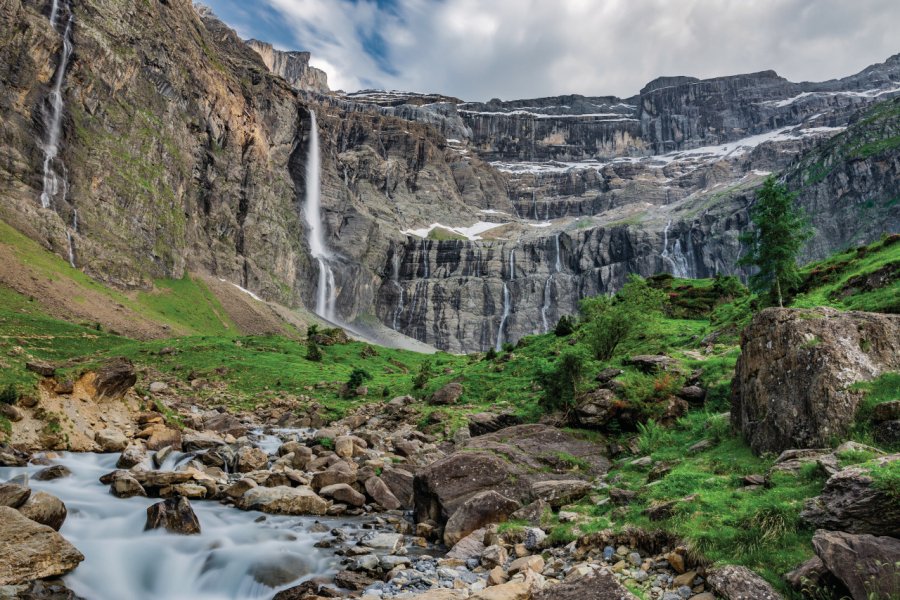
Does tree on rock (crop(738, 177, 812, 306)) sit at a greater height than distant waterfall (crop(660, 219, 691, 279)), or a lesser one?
lesser

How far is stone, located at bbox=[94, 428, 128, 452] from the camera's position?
21.0 meters

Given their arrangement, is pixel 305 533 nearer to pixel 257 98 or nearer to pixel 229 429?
pixel 229 429

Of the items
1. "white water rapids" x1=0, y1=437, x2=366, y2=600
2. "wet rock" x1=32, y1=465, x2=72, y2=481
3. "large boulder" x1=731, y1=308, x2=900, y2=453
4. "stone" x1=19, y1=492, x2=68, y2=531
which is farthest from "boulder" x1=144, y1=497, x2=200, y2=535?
"large boulder" x1=731, y1=308, x2=900, y2=453

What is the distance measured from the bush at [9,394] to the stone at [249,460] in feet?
28.6

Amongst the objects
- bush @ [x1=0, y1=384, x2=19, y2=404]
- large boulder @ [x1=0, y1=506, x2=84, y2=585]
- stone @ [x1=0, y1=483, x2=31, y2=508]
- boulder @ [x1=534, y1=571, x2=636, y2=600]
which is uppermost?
bush @ [x1=0, y1=384, x2=19, y2=404]

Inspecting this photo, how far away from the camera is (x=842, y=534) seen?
7031 mm

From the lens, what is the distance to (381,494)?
19844mm

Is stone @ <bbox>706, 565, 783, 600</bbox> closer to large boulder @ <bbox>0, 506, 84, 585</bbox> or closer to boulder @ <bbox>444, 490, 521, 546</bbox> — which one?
boulder @ <bbox>444, 490, 521, 546</bbox>

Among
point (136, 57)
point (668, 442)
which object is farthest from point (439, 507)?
point (136, 57)

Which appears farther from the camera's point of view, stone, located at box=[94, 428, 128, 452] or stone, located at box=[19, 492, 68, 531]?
stone, located at box=[94, 428, 128, 452]

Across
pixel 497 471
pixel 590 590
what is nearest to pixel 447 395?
pixel 497 471

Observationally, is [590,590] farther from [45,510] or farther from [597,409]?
[45,510]

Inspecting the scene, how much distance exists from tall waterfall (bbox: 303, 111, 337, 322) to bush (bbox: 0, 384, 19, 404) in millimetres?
133012

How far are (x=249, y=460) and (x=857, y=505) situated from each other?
22.0 m
